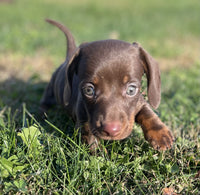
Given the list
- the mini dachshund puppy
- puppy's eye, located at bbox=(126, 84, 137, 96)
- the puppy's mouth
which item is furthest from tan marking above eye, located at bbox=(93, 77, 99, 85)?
the puppy's mouth

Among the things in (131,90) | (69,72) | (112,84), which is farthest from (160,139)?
(69,72)

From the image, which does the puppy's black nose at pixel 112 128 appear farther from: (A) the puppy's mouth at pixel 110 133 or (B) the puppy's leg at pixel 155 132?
(B) the puppy's leg at pixel 155 132

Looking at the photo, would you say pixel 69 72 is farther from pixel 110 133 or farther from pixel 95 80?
pixel 110 133

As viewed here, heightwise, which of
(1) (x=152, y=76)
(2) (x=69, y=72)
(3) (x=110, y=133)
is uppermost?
(1) (x=152, y=76)

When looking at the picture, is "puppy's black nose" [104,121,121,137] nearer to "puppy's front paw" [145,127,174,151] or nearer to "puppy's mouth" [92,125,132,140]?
"puppy's mouth" [92,125,132,140]

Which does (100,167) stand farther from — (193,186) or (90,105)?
(193,186)

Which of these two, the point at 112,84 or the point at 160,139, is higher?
the point at 112,84

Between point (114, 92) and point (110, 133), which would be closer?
point (110, 133)
